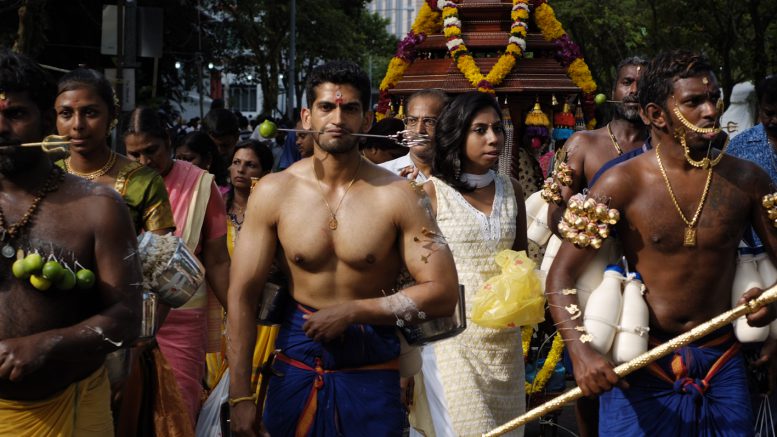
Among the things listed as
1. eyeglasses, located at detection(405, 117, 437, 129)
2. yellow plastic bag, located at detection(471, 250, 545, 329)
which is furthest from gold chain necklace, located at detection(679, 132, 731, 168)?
eyeglasses, located at detection(405, 117, 437, 129)

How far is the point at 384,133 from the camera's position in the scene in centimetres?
891

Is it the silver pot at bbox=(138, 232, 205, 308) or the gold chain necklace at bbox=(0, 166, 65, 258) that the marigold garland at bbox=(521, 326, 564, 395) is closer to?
the silver pot at bbox=(138, 232, 205, 308)

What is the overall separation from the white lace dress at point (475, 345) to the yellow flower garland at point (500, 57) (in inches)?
171

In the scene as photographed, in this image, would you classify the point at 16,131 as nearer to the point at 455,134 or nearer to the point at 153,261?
the point at 153,261

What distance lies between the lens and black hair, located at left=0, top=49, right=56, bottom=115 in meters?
4.27

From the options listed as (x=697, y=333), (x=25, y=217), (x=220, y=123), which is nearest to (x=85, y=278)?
(x=25, y=217)

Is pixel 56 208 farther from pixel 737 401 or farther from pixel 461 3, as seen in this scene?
pixel 461 3

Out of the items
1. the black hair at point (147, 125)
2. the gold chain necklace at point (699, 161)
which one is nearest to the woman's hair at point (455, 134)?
the black hair at point (147, 125)

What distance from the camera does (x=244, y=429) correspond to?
501 centimetres

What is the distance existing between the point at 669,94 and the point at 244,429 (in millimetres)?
2151

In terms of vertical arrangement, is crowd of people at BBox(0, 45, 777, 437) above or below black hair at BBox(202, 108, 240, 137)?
below

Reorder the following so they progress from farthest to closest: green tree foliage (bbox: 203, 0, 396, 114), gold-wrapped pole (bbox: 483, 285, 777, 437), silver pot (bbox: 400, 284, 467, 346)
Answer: green tree foliage (bbox: 203, 0, 396, 114) → silver pot (bbox: 400, 284, 467, 346) → gold-wrapped pole (bbox: 483, 285, 777, 437)

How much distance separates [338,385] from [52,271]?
1433 mm

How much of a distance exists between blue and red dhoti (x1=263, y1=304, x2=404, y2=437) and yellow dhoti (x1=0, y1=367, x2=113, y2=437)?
827mm
